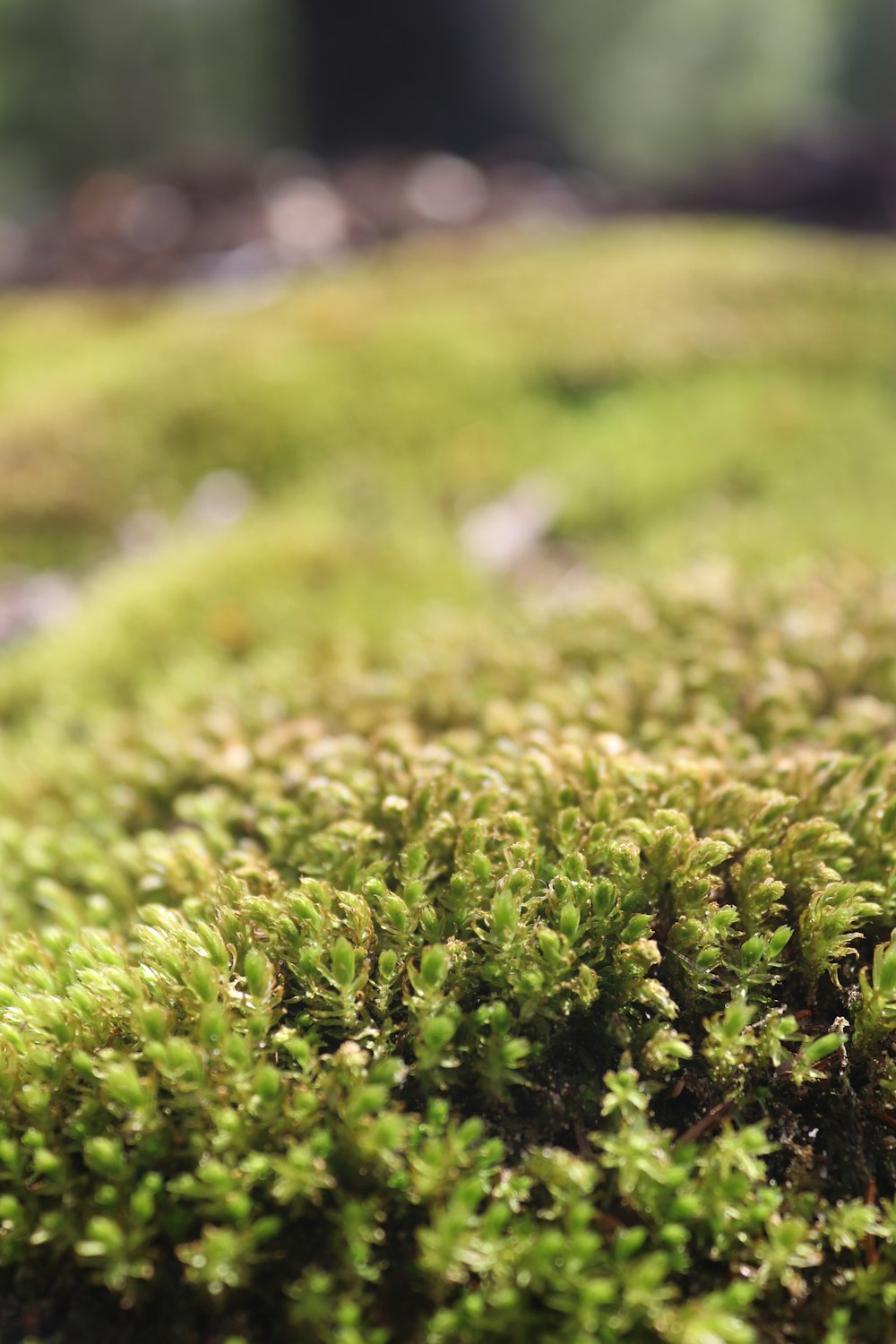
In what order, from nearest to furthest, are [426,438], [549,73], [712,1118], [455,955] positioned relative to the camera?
1. [712,1118]
2. [455,955]
3. [426,438]
4. [549,73]

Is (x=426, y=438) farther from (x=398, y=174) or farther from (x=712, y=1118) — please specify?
(x=398, y=174)

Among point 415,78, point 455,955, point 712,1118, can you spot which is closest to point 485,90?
point 415,78

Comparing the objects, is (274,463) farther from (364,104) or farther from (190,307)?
(364,104)

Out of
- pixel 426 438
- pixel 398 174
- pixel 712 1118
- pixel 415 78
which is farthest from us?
pixel 415 78

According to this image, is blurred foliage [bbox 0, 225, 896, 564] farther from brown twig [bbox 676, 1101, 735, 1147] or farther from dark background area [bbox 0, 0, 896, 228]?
dark background area [bbox 0, 0, 896, 228]

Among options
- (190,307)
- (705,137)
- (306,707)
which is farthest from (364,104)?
(705,137)

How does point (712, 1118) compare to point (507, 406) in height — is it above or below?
above

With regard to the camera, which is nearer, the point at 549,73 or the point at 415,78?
the point at 415,78

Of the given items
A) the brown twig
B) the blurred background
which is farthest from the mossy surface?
the blurred background
